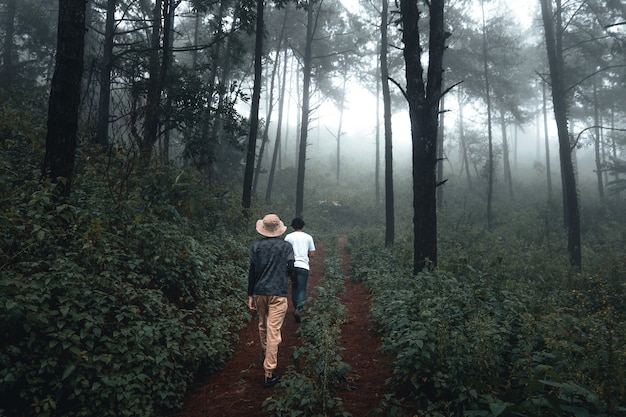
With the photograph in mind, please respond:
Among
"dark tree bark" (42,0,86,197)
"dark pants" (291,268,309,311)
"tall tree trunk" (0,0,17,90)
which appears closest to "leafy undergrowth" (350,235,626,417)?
"dark pants" (291,268,309,311)

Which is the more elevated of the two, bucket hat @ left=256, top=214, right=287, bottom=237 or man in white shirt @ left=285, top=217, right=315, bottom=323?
bucket hat @ left=256, top=214, right=287, bottom=237

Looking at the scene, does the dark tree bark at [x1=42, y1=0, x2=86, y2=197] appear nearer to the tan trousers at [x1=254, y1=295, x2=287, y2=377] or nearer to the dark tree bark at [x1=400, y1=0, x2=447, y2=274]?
the tan trousers at [x1=254, y1=295, x2=287, y2=377]

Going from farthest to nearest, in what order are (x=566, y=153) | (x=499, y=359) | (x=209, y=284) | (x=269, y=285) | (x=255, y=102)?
(x=566, y=153) < (x=255, y=102) < (x=209, y=284) < (x=269, y=285) < (x=499, y=359)

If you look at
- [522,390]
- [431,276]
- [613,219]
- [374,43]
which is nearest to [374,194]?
[374,43]

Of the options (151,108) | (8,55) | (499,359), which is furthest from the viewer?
(8,55)

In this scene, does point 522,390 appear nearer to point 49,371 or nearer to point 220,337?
point 220,337

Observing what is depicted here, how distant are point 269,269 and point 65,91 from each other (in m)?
4.50

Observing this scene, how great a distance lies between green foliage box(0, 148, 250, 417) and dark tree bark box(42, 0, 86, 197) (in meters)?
0.46

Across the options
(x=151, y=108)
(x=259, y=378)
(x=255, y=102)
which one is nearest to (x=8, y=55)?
(x=151, y=108)

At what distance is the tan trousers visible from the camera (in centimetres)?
494

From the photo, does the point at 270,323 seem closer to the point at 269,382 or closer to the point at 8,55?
the point at 269,382

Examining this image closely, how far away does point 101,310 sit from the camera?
177 inches

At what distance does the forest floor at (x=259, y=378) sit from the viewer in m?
4.31

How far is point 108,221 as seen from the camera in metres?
6.64
